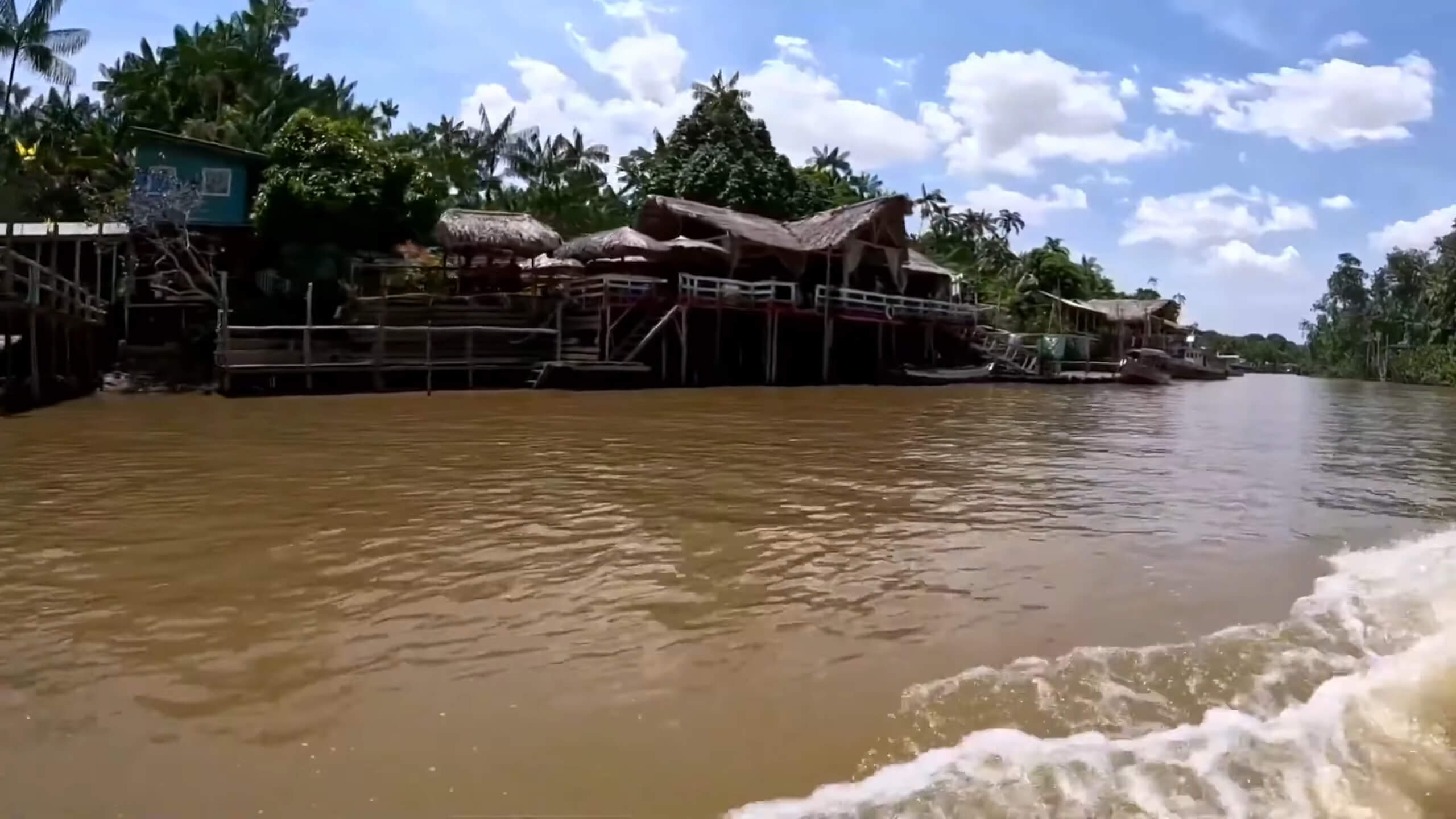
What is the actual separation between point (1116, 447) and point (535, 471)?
8.96 m

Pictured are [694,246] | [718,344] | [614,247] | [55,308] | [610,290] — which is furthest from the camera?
[718,344]

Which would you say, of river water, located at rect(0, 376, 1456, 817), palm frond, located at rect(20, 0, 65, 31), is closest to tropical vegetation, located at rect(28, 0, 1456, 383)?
palm frond, located at rect(20, 0, 65, 31)

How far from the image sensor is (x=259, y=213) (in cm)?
2619

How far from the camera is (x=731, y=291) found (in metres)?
27.5

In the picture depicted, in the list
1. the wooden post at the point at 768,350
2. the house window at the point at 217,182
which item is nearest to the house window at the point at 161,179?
the house window at the point at 217,182

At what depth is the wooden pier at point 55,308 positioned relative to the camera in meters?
17.2

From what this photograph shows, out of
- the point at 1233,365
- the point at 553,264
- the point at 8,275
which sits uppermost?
the point at 553,264

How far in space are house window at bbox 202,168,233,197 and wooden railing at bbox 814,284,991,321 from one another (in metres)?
16.2

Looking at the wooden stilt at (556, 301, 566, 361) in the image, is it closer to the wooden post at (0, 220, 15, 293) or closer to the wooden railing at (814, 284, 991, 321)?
the wooden railing at (814, 284, 991, 321)

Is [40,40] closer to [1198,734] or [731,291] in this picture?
[731,291]

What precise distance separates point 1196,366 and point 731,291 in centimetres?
3211

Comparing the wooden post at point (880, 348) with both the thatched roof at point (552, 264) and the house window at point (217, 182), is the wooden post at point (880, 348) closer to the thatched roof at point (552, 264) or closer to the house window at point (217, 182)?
the thatched roof at point (552, 264)

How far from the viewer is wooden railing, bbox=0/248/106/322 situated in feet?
53.9

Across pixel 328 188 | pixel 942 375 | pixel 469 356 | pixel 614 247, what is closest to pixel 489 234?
pixel 614 247
